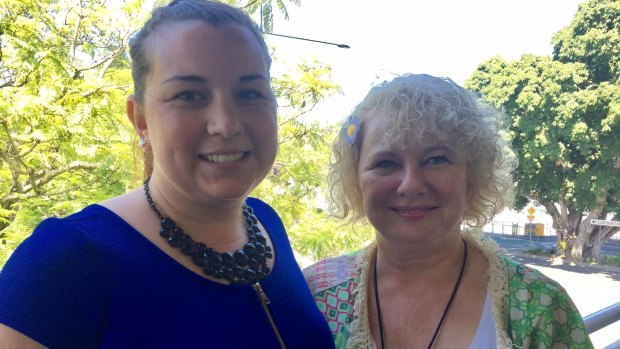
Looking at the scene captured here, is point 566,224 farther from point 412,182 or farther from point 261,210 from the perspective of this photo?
point 261,210

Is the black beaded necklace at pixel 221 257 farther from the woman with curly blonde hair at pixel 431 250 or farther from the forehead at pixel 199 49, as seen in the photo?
the woman with curly blonde hair at pixel 431 250

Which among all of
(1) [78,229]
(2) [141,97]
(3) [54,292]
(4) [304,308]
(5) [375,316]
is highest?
(2) [141,97]

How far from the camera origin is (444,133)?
1.56 m

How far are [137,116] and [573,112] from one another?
14520mm

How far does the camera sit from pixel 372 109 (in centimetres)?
168

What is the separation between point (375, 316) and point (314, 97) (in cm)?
338

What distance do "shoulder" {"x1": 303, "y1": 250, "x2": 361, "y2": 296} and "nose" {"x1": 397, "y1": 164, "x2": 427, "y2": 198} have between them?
15.6 inches

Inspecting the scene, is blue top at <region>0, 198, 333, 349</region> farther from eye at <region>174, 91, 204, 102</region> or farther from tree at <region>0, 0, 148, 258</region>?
tree at <region>0, 0, 148, 258</region>

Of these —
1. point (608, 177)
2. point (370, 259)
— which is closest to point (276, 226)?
point (370, 259)

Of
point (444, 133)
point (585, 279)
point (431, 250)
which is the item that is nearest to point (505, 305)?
point (431, 250)

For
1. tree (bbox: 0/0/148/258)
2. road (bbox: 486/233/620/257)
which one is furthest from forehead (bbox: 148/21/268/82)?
road (bbox: 486/233/620/257)

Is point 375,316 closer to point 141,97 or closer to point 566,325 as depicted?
point 566,325

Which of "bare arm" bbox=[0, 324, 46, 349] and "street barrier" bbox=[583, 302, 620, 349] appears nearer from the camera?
"bare arm" bbox=[0, 324, 46, 349]

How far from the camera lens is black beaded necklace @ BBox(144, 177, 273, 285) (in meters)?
1.08
